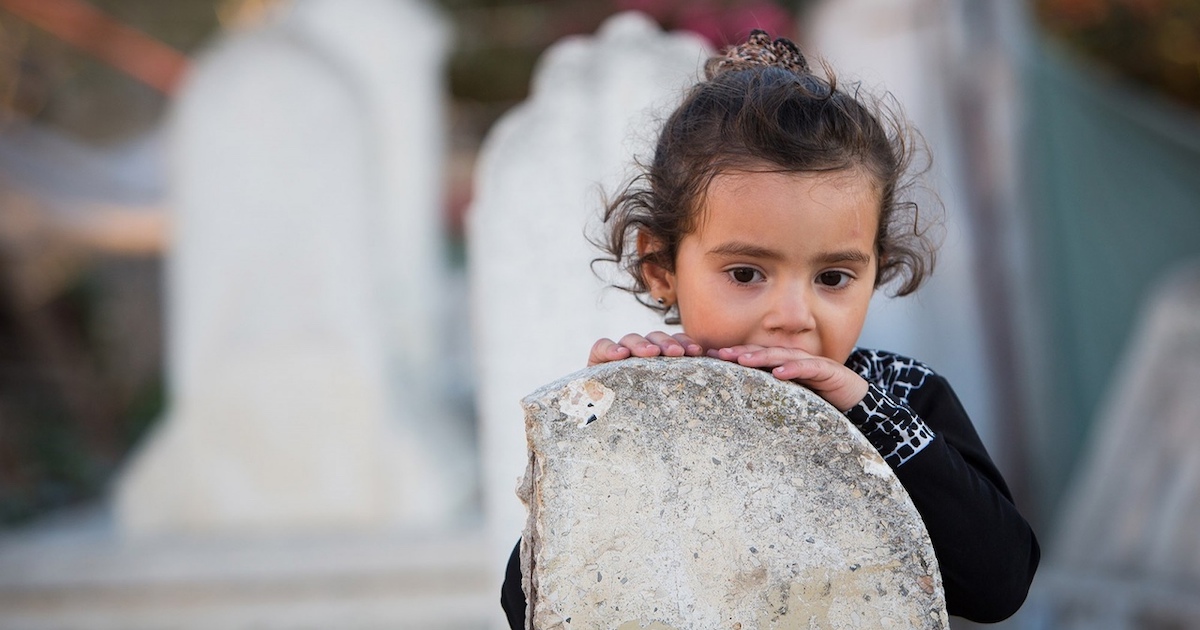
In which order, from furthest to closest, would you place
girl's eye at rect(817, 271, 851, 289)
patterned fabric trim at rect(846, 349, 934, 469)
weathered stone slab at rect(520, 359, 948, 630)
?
girl's eye at rect(817, 271, 851, 289) → patterned fabric trim at rect(846, 349, 934, 469) → weathered stone slab at rect(520, 359, 948, 630)

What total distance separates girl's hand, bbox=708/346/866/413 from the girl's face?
0.18 feet

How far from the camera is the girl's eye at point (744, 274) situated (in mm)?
1314

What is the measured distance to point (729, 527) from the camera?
1.13 meters

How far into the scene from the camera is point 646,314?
1.99 m

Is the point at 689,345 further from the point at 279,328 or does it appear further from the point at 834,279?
the point at 279,328

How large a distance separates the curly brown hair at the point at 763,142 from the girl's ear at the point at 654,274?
1 cm

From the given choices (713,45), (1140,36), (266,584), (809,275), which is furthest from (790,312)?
(1140,36)

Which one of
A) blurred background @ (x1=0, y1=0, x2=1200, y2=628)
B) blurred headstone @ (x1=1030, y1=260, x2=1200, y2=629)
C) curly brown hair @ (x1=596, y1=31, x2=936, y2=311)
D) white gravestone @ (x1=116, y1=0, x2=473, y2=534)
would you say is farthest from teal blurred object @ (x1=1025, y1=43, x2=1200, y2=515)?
curly brown hair @ (x1=596, y1=31, x2=936, y2=311)

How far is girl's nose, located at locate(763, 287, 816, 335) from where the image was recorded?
Answer: 4.21 feet

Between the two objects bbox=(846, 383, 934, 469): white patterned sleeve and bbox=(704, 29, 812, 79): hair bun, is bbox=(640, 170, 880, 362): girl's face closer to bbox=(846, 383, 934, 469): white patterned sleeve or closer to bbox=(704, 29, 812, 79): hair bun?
bbox=(846, 383, 934, 469): white patterned sleeve

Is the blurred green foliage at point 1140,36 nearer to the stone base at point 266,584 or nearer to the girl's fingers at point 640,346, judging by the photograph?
the stone base at point 266,584

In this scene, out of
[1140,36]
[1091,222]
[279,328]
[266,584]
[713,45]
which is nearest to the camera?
[266,584]

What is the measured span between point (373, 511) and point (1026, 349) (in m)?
2.47

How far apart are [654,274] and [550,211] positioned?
2.32 feet
